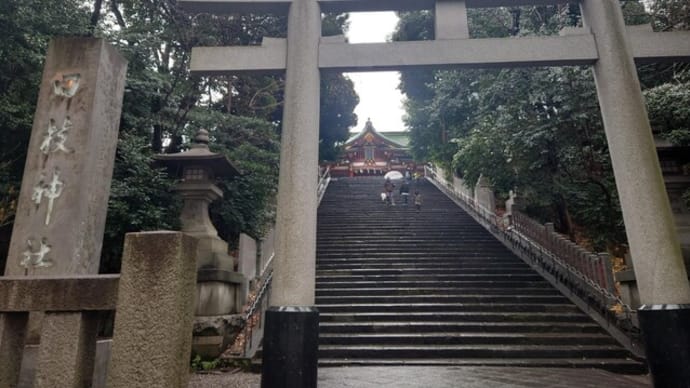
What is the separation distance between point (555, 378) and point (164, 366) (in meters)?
4.97

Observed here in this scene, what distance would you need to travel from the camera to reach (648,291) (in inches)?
153

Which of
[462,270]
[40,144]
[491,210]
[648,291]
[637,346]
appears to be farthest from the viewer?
[491,210]

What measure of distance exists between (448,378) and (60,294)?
447 cm

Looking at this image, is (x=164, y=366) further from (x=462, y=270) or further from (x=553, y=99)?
(x=553, y=99)

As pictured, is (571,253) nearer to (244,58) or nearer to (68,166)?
(244,58)

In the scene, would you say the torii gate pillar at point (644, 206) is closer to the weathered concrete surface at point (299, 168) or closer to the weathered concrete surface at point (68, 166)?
the weathered concrete surface at point (299, 168)

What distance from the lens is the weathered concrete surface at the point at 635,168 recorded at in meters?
3.88

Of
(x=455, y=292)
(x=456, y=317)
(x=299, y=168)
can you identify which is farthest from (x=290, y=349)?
(x=455, y=292)

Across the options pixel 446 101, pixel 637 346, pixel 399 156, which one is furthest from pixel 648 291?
pixel 399 156

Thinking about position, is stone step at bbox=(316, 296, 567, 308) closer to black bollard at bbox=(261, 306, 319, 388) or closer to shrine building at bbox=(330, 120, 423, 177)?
black bollard at bbox=(261, 306, 319, 388)

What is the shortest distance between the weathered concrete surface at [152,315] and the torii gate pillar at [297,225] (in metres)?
1.74

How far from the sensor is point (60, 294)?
2070mm

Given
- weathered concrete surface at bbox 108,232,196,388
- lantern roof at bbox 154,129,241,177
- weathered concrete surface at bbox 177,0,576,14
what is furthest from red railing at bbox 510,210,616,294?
weathered concrete surface at bbox 108,232,196,388

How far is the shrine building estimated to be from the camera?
3362cm
